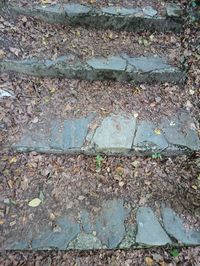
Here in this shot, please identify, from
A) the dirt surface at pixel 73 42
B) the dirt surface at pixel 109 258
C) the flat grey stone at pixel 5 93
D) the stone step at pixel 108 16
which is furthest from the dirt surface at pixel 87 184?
the stone step at pixel 108 16

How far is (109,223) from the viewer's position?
2723mm

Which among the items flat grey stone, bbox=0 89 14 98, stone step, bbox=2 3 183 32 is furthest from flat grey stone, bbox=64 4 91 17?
flat grey stone, bbox=0 89 14 98

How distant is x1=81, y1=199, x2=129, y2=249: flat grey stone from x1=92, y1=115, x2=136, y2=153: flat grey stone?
1.68 ft

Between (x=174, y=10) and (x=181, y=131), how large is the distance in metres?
1.68

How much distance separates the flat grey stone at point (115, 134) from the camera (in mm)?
3072

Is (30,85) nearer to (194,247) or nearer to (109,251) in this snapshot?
(109,251)

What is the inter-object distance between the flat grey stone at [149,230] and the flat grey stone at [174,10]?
2425 millimetres

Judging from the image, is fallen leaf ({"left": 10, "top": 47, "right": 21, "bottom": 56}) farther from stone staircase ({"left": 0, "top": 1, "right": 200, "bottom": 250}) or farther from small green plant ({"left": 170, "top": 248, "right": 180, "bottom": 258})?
small green plant ({"left": 170, "top": 248, "right": 180, "bottom": 258})

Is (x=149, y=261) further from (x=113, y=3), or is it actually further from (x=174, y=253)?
(x=113, y=3)

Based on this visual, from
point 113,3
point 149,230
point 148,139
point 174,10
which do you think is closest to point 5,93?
point 148,139

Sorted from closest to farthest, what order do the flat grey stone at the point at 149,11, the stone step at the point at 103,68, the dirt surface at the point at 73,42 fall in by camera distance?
1. the stone step at the point at 103,68
2. the dirt surface at the point at 73,42
3. the flat grey stone at the point at 149,11

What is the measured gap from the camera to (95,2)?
3959 millimetres

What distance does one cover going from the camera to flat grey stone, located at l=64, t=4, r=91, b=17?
12.4 ft

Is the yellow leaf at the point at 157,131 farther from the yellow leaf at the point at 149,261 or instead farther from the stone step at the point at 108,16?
the stone step at the point at 108,16
